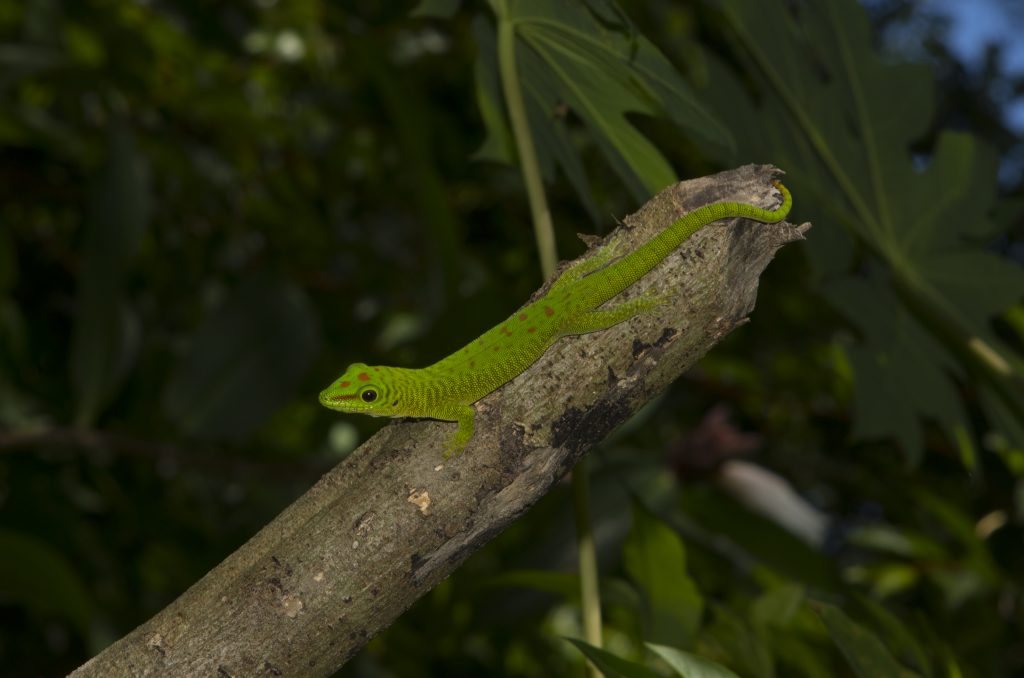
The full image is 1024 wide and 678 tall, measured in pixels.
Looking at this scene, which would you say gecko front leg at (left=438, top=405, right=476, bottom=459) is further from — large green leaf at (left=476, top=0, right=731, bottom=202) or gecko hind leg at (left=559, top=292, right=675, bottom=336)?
large green leaf at (left=476, top=0, right=731, bottom=202)

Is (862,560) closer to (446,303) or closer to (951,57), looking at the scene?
(446,303)

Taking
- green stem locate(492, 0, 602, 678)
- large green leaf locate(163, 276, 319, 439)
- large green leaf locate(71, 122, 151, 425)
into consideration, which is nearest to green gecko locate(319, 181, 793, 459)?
green stem locate(492, 0, 602, 678)

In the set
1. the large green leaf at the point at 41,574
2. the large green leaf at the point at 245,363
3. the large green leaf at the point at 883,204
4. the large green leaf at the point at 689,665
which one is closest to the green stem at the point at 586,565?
the large green leaf at the point at 689,665

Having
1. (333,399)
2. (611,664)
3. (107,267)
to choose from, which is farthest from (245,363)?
(611,664)

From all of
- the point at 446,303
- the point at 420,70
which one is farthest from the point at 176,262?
the point at 446,303

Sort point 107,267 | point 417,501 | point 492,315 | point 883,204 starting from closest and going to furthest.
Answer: point 417,501 → point 883,204 → point 492,315 → point 107,267

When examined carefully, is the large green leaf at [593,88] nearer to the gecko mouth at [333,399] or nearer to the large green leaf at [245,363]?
the gecko mouth at [333,399]

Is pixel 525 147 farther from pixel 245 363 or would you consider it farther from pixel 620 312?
pixel 245 363
